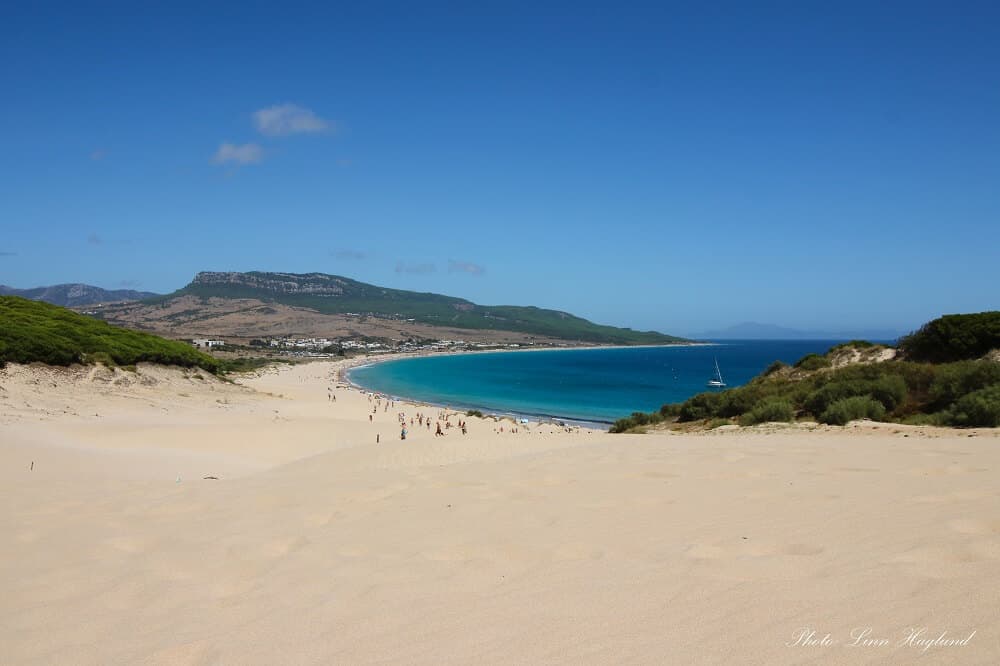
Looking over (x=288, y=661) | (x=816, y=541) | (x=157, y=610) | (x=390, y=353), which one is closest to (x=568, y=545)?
(x=816, y=541)

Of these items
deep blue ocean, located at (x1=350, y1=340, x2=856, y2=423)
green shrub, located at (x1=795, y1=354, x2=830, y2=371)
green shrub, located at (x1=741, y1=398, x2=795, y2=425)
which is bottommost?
deep blue ocean, located at (x1=350, y1=340, x2=856, y2=423)

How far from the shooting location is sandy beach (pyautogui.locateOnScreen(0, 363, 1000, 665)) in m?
3.09

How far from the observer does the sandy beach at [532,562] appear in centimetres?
309

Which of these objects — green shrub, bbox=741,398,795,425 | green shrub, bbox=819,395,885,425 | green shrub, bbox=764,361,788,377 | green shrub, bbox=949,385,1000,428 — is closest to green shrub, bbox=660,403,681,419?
green shrub, bbox=741,398,795,425

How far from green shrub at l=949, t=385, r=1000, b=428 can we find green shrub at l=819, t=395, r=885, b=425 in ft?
5.10

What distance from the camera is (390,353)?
171 metres

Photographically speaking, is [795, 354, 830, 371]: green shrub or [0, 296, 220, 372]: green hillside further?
[0, 296, 220, 372]: green hillside

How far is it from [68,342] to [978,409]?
37498 mm

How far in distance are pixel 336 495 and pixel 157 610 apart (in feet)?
9.98

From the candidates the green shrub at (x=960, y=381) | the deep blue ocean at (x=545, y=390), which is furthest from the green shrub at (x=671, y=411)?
the deep blue ocean at (x=545, y=390)

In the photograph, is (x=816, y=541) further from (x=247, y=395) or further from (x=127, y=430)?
(x=247, y=395)

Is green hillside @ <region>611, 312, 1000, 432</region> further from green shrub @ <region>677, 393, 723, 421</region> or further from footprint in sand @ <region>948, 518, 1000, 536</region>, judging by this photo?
footprint in sand @ <region>948, 518, 1000, 536</region>

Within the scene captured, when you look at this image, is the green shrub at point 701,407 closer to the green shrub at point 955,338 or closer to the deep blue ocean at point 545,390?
the green shrub at point 955,338

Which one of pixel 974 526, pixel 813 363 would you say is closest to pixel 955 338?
pixel 813 363
